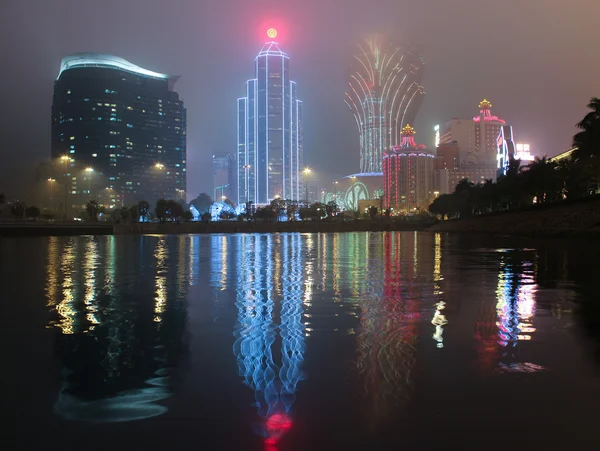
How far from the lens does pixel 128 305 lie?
9.61 meters

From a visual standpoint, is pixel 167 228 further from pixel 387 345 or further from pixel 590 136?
pixel 387 345

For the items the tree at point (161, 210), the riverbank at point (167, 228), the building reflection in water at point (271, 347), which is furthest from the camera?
the tree at point (161, 210)

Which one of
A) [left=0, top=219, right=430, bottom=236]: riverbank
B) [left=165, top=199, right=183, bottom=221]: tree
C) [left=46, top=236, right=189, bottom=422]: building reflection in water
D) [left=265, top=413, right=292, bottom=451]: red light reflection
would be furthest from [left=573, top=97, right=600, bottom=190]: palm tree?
[left=165, top=199, right=183, bottom=221]: tree

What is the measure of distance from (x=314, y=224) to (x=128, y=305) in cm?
7726

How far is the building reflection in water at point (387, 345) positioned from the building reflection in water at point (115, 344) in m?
1.98

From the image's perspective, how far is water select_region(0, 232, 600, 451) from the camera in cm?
391

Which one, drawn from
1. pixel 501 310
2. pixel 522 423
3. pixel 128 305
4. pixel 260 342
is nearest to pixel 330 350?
pixel 260 342

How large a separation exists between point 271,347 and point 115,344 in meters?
2.10

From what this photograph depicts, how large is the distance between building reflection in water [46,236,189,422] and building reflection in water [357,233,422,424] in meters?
1.98

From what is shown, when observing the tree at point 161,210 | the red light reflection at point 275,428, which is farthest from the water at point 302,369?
the tree at point 161,210

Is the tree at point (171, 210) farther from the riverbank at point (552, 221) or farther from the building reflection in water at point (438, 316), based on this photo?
the building reflection in water at point (438, 316)

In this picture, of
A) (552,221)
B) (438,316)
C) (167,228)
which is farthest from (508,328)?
(167,228)

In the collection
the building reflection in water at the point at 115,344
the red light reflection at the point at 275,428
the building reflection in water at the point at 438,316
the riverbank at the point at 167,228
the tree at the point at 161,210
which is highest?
the tree at the point at 161,210

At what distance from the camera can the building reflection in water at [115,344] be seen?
14.8ft
